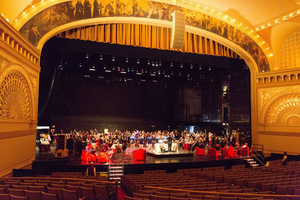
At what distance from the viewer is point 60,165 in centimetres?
1141

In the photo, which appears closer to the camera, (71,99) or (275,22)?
(275,22)

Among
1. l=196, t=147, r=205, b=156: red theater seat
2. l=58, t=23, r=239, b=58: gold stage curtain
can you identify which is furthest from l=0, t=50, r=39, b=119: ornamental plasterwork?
l=196, t=147, r=205, b=156: red theater seat

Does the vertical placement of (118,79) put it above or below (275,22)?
below

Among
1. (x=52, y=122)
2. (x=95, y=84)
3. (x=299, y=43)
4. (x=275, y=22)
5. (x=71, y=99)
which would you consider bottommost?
(x=52, y=122)

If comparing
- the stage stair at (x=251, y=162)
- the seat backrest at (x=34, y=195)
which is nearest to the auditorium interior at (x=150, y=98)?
the seat backrest at (x=34, y=195)

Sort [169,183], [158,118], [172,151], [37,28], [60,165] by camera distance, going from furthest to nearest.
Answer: [158,118]
[172,151]
[37,28]
[60,165]
[169,183]

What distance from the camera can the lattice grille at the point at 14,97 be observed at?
9016 mm

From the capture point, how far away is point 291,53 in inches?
660

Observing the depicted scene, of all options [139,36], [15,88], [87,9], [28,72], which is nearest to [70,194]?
[15,88]

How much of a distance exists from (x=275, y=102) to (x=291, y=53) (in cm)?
359

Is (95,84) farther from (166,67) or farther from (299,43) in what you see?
(299,43)

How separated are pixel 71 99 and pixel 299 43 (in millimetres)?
19875

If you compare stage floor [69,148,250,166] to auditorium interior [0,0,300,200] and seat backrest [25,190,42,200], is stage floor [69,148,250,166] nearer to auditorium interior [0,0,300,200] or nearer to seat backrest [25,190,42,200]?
auditorium interior [0,0,300,200]

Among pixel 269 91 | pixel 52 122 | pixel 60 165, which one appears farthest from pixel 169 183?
pixel 52 122
